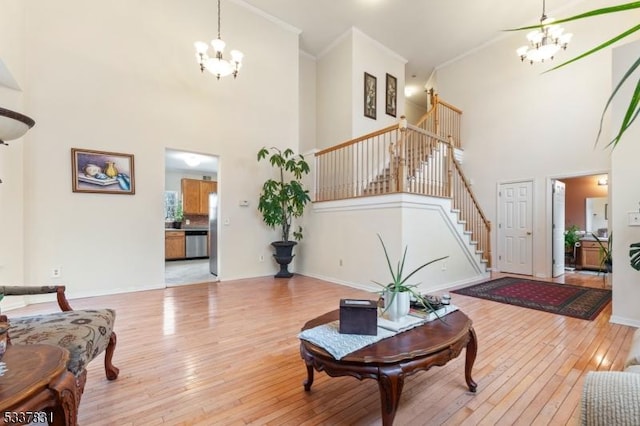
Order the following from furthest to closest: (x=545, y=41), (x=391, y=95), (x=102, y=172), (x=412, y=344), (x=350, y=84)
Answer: (x=391, y=95)
(x=350, y=84)
(x=545, y=41)
(x=102, y=172)
(x=412, y=344)

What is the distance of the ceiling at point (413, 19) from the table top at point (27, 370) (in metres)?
6.45

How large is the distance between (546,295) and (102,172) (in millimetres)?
7039

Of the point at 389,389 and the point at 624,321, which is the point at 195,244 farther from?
the point at 624,321

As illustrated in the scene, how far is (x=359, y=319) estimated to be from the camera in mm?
1728

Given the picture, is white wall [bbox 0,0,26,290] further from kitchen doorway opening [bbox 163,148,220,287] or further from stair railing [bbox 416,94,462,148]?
stair railing [bbox 416,94,462,148]

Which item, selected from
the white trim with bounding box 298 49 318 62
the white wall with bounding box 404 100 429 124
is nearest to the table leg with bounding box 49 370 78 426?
the white trim with bounding box 298 49 318 62

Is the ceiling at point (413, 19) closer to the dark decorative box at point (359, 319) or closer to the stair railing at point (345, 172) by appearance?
the stair railing at point (345, 172)

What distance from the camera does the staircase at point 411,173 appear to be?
15.4 feet

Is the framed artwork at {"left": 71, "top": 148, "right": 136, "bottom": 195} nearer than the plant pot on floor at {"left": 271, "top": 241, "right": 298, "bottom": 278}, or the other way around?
the framed artwork at {"left": 71, "top": 148, "right": 136, "bottom": 195}

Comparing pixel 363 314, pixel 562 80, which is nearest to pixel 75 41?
pixel 363 314

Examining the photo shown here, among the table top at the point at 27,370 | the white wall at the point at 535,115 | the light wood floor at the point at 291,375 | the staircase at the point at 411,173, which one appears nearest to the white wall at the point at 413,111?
the white wall at the point at 535,115

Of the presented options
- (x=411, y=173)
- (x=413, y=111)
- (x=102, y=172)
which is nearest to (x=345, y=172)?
(x=411, y=173)

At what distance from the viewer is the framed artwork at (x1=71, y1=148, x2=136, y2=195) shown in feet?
14.0

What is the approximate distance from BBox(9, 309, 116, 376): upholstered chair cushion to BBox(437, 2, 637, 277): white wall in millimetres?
7215
